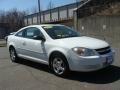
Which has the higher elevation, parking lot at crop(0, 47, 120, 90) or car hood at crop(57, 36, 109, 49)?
car hood at crop(57, 36, 109, 49)

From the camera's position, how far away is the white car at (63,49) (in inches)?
277

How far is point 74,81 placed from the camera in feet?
23.2

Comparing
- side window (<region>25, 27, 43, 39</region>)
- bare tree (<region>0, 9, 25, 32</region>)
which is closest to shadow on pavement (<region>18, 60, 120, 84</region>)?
side window (<region>25, 27, 43, 39</region>)

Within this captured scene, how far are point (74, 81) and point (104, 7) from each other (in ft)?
70.4

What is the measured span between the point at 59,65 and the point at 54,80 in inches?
19.9

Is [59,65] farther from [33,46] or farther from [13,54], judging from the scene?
[13,54]

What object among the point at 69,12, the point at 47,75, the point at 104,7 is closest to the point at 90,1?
the point at 104,7

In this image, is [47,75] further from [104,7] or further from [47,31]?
[104,7]

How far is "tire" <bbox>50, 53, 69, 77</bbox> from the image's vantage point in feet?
24.2

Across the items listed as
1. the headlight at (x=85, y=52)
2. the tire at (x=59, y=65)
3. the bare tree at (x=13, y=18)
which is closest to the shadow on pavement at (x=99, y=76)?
the tire at (x=59, y=65)

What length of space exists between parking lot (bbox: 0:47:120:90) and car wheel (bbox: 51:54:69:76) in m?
0.16

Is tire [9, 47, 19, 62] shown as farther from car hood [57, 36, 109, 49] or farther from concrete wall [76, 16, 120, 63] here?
concrete wall [76, 16, 120, 63]

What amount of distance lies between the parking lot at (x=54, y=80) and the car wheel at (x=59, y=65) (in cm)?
16

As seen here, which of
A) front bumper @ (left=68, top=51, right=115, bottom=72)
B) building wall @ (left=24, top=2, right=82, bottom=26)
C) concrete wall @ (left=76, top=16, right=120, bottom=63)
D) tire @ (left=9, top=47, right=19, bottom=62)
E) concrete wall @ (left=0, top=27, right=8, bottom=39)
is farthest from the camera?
concrete wall @ (left=0, top=27, right=8, bottom=39)
